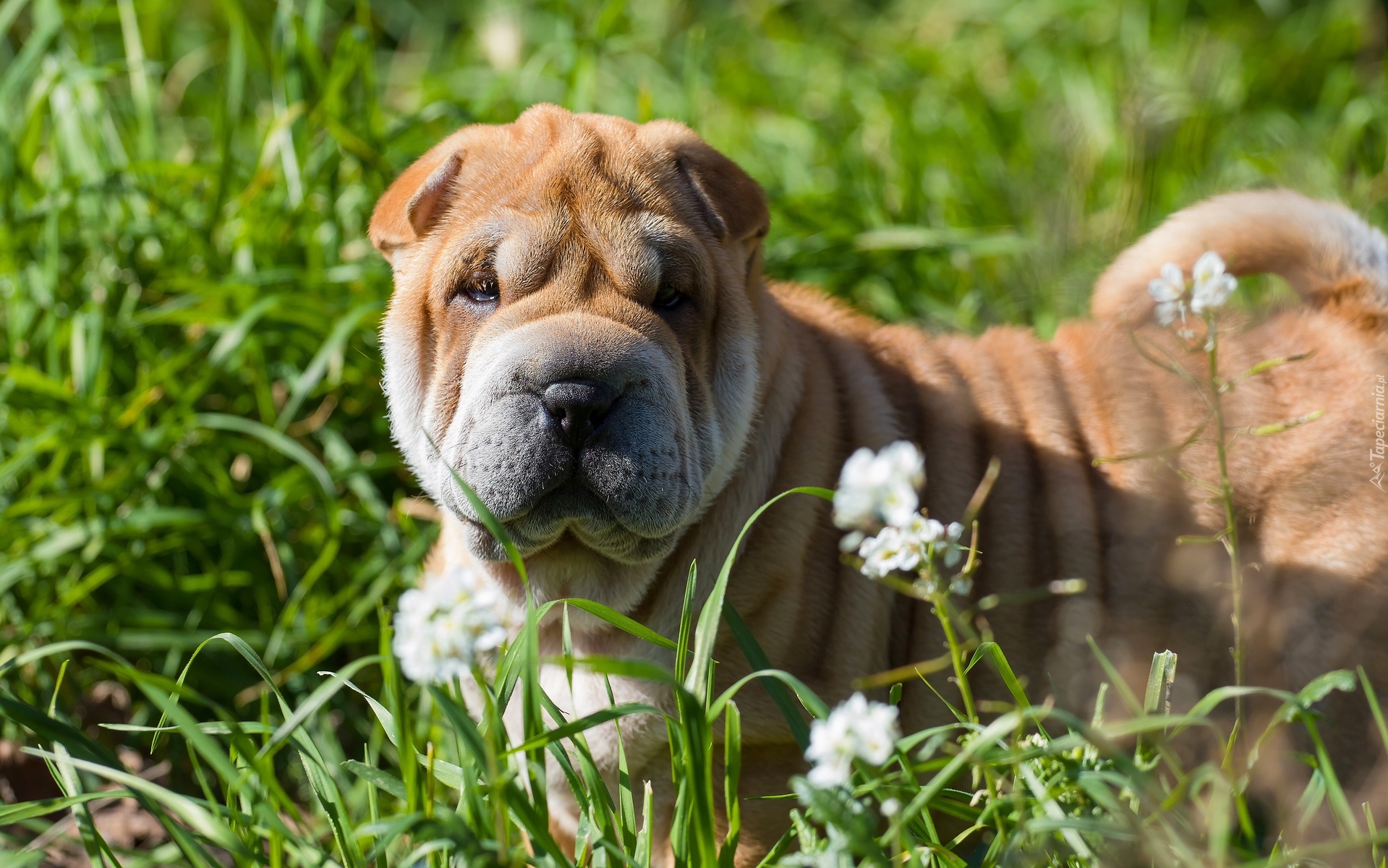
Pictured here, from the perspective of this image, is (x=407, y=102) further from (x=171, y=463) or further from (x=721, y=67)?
(x=171, y=463)

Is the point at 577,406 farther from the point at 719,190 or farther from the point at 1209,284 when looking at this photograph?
the point at 1209,284

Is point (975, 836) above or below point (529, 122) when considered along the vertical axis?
below

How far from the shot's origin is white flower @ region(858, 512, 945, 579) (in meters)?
1.96

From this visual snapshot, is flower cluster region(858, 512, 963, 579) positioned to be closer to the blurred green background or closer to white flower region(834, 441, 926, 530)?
white flower region(834, 441, 926, 530)

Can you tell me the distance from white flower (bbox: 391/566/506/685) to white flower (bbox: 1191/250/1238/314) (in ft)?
4.62

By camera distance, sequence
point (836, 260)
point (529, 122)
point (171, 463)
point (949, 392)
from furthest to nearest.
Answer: point (836, 260) → point (171, 463) → point (949, 392) → point (529, 122)

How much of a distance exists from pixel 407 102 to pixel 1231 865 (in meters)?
6.81

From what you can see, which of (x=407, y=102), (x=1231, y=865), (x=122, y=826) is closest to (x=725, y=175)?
(x=1231, y=865)

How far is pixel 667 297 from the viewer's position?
9.68ft

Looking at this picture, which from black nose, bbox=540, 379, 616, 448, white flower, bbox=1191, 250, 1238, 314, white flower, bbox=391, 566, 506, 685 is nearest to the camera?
white flower, bbox=391, 566, 506, 685

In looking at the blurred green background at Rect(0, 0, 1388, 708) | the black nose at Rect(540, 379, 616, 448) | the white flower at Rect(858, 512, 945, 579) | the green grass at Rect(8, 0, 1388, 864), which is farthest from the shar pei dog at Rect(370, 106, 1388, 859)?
the blurred green background at Rect(0, 0, 1388, 708)

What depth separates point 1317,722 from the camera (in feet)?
9.79

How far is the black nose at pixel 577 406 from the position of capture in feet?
8.43

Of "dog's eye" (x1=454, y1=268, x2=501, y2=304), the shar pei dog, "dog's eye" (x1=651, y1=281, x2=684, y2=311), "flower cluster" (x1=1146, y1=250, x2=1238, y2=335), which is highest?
"flower cluster" (x1=1146, y1=250, x2=1238, y2=335)
